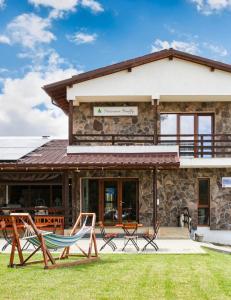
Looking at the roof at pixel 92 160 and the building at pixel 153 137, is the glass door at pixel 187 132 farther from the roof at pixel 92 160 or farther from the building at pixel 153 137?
the roof at pixel 92 160

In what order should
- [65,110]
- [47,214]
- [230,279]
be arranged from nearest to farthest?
[230,279], [47,214], [65,110]

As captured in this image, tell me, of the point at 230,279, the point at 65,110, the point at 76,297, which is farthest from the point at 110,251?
the point at 65,110

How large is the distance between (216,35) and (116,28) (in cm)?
338

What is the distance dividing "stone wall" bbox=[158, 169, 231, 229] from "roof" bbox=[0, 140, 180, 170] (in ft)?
4.24

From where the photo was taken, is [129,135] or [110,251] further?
[129,135]

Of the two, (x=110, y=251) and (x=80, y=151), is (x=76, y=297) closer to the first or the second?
(x=110, y=251)

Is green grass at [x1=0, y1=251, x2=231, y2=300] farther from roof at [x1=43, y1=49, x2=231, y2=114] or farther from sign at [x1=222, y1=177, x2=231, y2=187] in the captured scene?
roof at [x1=43, y1=49, x2=231, y2=114]

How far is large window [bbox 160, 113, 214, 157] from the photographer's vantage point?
19344mm

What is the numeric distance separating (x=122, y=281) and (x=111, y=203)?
37.7 feet

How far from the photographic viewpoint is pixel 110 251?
40.7ft

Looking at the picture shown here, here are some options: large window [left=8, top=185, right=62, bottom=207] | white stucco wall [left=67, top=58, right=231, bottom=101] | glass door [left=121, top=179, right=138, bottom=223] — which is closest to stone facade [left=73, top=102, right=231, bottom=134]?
white stucco wall [left=67, top=58, right=231, bottom=101]

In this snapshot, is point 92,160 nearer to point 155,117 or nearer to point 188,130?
point 155,117

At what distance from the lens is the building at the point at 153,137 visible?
61.8ft

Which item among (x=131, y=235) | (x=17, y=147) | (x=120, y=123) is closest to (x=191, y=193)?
(x=120, y=123)
